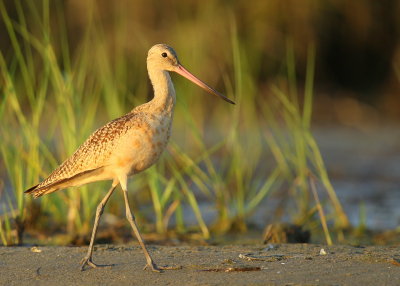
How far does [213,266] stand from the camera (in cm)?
542

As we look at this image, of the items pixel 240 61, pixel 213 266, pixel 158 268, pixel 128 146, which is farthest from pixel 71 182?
pixel 240 61

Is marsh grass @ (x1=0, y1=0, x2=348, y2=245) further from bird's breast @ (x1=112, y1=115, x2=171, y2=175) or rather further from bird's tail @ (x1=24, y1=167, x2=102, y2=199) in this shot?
bird's breast @ (x1=112, y1=115, x2=171, y2=175)

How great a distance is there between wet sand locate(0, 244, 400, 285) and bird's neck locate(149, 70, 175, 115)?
1020 mm

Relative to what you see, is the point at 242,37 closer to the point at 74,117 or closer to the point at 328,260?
the point at 74,117

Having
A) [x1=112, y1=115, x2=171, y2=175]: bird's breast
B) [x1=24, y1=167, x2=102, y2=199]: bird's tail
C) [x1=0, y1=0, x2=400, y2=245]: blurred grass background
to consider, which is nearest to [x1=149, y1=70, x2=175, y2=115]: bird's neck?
[x1=112, y1=115, x2=171, y2=175]: bird's breast

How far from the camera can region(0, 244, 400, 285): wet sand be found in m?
5.07

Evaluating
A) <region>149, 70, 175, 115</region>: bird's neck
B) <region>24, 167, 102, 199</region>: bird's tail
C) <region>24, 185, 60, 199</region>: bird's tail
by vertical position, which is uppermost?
<region>149, 70, 175, 115</region>: bird's neck

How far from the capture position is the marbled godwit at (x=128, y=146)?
5637mm

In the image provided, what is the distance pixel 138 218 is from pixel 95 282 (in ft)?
10.3

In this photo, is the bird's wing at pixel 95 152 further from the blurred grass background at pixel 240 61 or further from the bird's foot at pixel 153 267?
the blurred grass background at pixel 240 61

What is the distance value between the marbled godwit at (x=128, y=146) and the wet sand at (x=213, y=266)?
200 millimetres

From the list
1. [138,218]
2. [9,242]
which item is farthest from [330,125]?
[9,242]

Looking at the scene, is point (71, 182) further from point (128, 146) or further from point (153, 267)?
point (153, 267)

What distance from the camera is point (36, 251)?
605 cm
